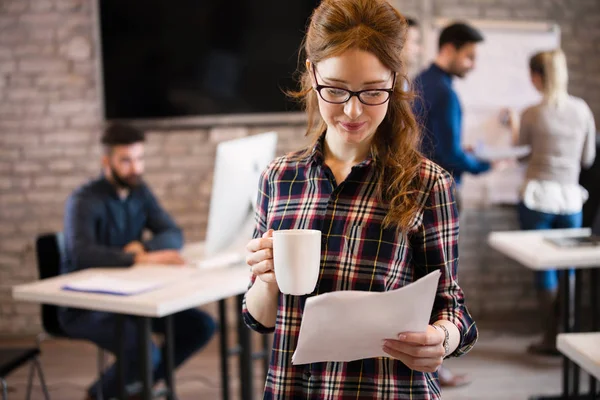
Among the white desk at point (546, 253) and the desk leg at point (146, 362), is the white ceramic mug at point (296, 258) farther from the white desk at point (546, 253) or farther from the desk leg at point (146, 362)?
the white desk at point (546, 253)

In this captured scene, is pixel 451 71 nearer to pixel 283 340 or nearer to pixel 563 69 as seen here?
pixel 563 69

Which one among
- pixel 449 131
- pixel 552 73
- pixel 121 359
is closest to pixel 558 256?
pixel 449 131

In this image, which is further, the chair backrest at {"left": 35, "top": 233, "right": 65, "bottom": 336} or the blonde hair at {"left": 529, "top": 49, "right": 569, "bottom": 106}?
the blonde hair at {"left": 529, "top": 49, "right": 569, "bottom": 106}

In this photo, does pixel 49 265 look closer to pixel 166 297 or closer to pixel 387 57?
pixel 166 297

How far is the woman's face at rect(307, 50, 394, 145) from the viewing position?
118 centimetres

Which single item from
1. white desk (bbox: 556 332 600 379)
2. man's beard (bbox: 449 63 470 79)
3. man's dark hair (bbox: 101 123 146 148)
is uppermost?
man's beard (bbox: 449 63 470 79)

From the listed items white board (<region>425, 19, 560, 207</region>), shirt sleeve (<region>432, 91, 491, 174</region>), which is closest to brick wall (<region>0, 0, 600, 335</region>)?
white board (<region>425, 19, 560, 207</region>)

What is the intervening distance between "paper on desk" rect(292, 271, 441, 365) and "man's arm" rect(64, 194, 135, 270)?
170cm

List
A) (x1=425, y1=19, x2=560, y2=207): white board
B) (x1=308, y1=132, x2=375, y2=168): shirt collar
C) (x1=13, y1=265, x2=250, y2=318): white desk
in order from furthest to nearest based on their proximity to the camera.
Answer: (x1=425, y1=19, x2=560, y2=207): white board
(x1=13, y1=265, x2=250, y2=318): white desk
(x1=308, y1=132, x2=375, y2=168): shirt collar

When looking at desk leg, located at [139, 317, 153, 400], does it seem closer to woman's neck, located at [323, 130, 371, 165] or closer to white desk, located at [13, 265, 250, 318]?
white desk, located at [13, 265, 250, 318]

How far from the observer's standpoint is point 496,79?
436 centimetres

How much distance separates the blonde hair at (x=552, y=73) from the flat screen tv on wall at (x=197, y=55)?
1370 mm

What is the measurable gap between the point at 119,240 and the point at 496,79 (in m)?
2.54

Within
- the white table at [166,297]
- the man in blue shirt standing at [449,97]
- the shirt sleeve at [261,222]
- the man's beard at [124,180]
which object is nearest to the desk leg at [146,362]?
the white table at [166,297]
